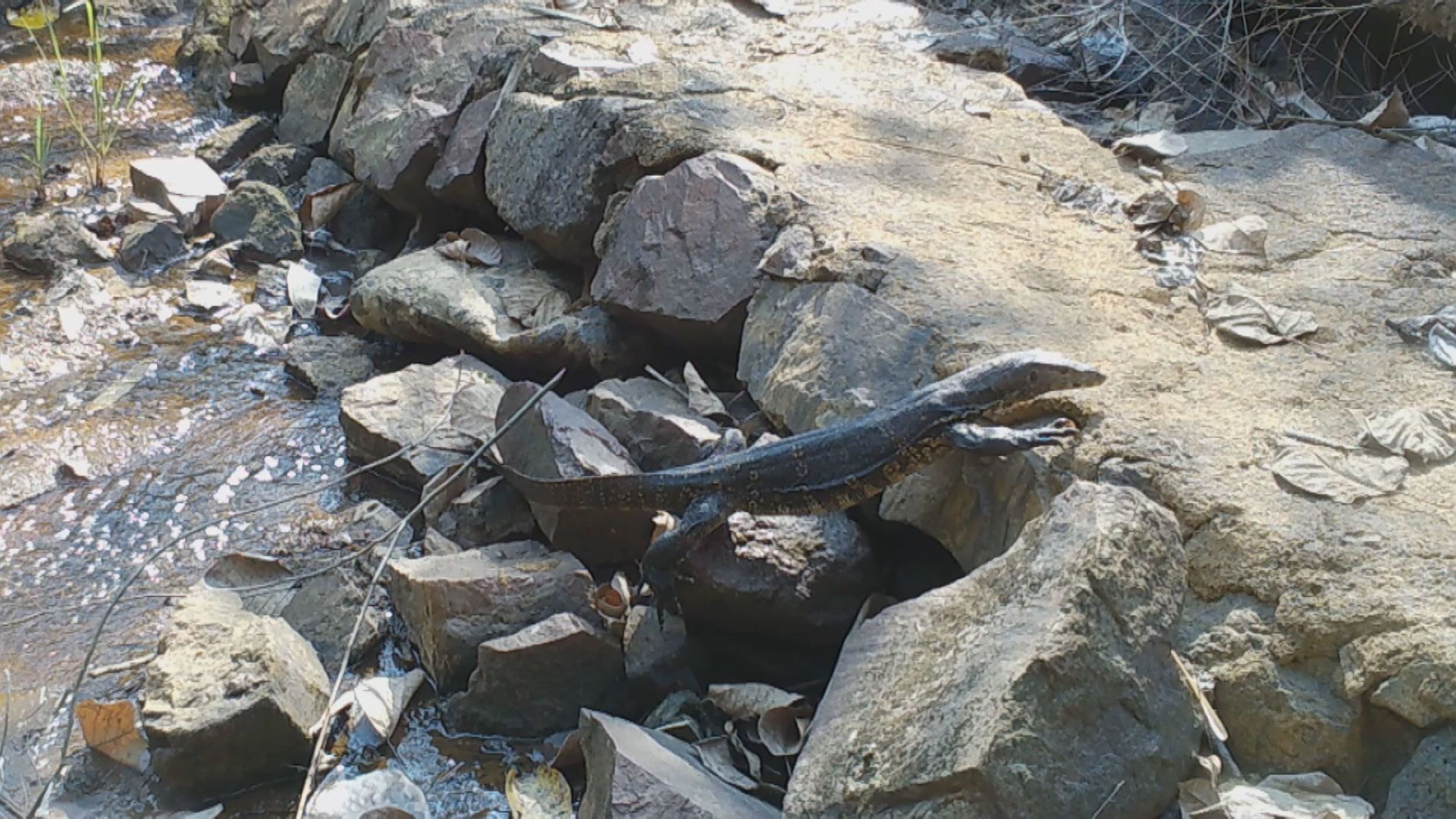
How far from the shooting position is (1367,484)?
3.25 metres

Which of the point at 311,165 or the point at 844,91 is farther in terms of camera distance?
the point at 311,165

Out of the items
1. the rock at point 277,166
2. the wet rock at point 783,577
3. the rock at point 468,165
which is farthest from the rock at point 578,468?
the rock at point 277,166

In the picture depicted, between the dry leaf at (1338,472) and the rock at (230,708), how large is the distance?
294 cm

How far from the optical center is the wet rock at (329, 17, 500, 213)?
695cm

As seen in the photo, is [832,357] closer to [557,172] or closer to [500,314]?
[500,314]

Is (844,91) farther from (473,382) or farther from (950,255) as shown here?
(473,382)

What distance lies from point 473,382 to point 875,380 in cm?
207

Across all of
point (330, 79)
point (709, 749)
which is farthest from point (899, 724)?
point (330, 79)

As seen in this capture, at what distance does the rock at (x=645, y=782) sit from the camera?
10.3 ft

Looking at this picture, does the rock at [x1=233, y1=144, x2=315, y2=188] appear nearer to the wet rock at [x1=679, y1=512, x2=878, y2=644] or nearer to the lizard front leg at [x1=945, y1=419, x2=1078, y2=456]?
the wet rock at [x1=679, y1=512, x2=878, y2=644]

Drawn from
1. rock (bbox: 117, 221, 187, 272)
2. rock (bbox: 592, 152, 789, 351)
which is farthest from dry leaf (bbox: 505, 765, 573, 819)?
rock (bbox: 117, 221, 187, 272)

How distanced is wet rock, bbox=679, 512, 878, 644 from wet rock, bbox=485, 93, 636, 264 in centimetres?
221

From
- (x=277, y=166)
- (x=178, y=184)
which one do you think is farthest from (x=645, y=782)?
(x=277, y=166)

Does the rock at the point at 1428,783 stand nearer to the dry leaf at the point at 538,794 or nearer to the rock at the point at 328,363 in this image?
the dry leaf at the point at 538,794
